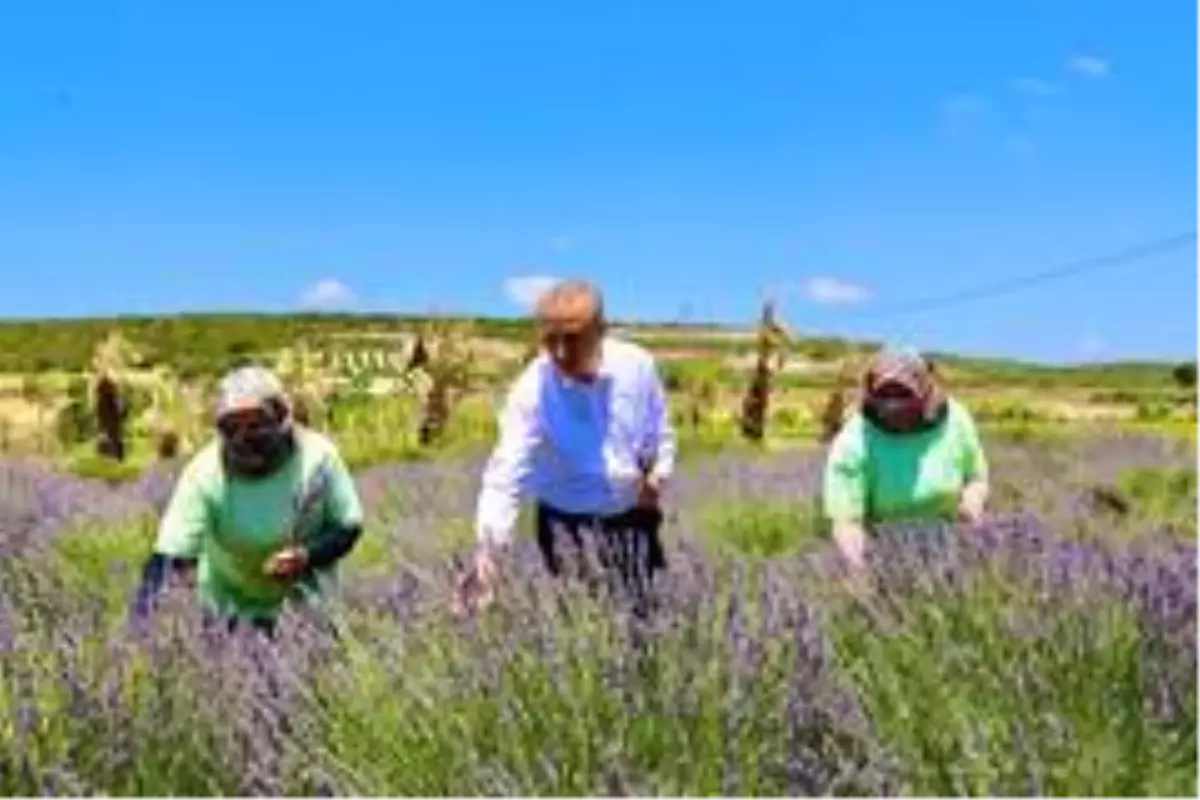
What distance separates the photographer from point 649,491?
288 inches

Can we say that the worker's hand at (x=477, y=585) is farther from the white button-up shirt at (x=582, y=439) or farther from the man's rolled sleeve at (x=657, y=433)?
the man's rolled sleeve at (x=657, y=433)

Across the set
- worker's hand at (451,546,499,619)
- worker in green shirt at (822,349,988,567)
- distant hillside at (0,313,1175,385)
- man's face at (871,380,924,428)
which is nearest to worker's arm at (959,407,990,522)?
worker in green shirt at (822,349,988,567)

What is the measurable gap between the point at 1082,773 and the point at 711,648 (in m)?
0.79

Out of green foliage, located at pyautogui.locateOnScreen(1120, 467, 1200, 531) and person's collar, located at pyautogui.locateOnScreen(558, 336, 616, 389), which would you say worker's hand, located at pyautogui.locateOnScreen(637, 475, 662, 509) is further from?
green foliage, located at pyautogui.locateOnScreen(1120, 467, 1200, 531)

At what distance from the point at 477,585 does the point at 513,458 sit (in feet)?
6.69

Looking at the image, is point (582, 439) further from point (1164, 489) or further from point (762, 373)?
point (762, 373)

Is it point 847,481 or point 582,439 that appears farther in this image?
point 847,481

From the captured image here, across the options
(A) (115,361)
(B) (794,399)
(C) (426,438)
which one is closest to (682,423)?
(C) (426,438)

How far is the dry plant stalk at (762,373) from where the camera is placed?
84.2 ft

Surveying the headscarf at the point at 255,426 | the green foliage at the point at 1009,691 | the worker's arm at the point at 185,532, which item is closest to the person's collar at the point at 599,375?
the headscarf at the point at 255,426

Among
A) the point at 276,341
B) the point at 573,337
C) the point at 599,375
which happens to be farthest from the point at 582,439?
the point at 276,341

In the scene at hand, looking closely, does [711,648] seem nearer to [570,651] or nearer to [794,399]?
[570,651]

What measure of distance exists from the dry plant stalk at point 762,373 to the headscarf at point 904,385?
676 inches

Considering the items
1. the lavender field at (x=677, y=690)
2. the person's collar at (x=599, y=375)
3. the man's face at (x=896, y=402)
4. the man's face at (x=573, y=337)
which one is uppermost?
the man's face at (x=573, y=337)
